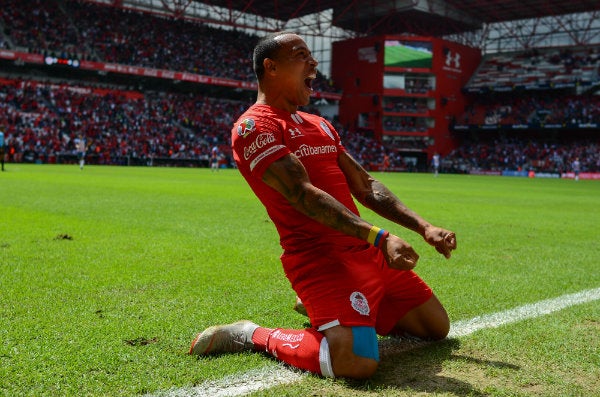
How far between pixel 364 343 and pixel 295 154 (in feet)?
4.07

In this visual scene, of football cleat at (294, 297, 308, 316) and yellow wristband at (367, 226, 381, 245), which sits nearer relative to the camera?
yellow wristband at (367, 226, 381, 245)

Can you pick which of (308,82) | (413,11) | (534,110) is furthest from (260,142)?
(534,110)

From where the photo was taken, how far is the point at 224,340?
3.49 metres

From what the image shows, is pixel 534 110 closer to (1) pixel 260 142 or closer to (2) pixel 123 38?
(2) pixel 123 38

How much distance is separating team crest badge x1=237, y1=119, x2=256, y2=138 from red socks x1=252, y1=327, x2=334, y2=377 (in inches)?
48.2

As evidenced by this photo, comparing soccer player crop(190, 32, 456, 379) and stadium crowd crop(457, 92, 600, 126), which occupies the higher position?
stadium crowd crop(457, 92, 600, 126)

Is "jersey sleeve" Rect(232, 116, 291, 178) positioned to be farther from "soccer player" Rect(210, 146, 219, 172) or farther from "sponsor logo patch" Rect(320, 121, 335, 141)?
"soccer player" Rect(210, 146, 219, 172)

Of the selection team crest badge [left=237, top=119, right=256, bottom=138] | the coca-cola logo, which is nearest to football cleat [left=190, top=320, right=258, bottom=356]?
the coca-cola logo

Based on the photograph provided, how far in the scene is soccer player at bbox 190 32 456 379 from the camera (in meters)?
3.21

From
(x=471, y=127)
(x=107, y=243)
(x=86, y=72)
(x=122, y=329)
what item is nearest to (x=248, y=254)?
(x=107, y=243)

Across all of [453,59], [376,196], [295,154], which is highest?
[453,59]

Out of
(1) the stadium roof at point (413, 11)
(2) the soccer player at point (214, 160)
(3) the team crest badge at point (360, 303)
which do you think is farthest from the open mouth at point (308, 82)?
(1) the stadium roof at point (413, 11)

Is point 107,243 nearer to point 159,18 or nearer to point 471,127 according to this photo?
point 159,18

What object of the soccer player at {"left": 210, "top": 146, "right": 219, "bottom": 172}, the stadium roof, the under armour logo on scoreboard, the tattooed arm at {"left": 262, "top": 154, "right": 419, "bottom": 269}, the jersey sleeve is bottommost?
the soccer player at {"left": 210, "top": 146, "right": 219, "bottom": 172}
